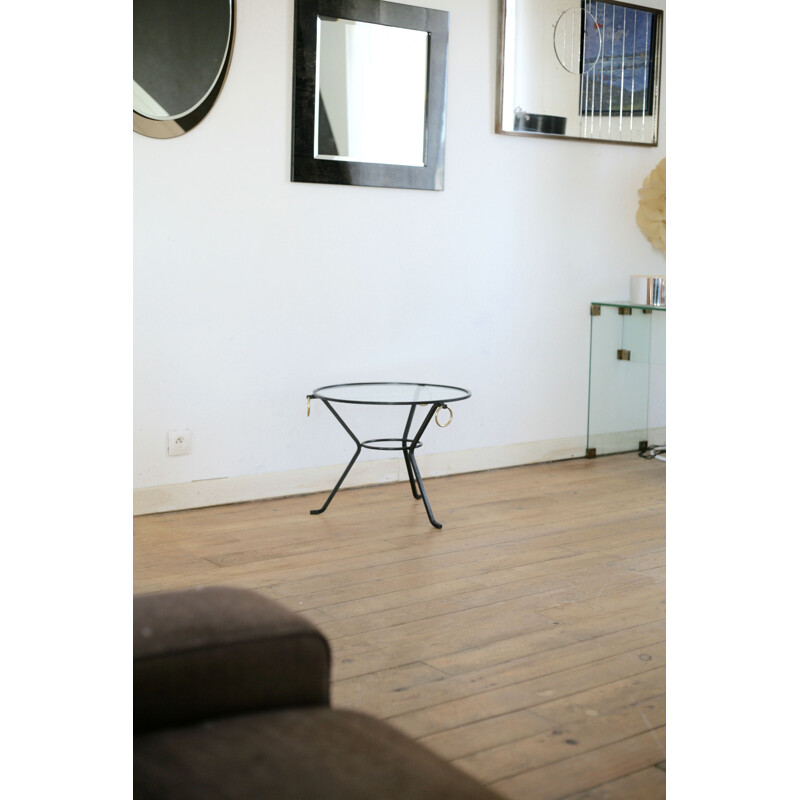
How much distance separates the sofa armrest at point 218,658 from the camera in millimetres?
569

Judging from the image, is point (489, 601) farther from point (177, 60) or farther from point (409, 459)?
point (177, 60)

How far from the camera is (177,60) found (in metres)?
2.75

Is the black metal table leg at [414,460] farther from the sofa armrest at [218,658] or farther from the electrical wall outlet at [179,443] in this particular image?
the sofa armrest at [218,658]

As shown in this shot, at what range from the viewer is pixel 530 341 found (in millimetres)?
3625

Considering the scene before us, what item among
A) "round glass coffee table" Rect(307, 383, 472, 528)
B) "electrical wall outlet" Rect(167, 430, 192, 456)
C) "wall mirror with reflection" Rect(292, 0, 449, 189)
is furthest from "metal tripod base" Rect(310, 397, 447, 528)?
"wall mirror with reflection" Rect(292, 0, 449, 189)

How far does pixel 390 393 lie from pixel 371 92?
98 cm

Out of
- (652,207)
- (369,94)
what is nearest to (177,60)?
(369,94)

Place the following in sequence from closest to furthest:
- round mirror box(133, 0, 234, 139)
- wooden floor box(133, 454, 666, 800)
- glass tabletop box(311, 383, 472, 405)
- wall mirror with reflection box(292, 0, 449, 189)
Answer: wooden floor box(133, 454, 666, 800), round mirror box(133, 0, 234, 139), glass tabletop box(311, 383, 472, 405), wall mirror with reflection box(292, 0, 449, 189)

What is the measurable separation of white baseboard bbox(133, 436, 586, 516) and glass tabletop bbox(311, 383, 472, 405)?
1.03 feet

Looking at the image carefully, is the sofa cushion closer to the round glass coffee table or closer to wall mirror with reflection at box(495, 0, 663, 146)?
the round glass coffee table

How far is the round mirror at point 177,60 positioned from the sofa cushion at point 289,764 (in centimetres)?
241

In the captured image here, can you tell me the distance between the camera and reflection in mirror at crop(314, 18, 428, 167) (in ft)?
9.90
